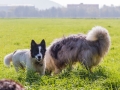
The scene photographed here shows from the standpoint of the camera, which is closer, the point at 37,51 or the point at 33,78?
the point at 33,78

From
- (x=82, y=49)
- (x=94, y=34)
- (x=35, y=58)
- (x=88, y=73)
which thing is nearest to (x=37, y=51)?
(x=35, y=58)

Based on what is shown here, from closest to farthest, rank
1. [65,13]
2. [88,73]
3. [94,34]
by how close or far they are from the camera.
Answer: [88,73]
[94,34]
[65,13]

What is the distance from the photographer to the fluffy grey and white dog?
8.84 m

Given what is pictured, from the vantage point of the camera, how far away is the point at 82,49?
884 centimetres

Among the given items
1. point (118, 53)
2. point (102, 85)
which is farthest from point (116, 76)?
point (118, 53)

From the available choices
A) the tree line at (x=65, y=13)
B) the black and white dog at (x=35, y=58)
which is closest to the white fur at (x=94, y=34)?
the black and white dog at (x=35, y=58)

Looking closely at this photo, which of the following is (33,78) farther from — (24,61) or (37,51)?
(24,61)

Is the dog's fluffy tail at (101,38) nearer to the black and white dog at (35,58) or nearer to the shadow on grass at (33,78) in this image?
the black and white dog at (35,58)

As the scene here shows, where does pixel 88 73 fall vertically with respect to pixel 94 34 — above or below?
below

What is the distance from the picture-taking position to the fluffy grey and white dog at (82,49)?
8.84m

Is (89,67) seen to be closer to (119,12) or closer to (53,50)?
(53,50)

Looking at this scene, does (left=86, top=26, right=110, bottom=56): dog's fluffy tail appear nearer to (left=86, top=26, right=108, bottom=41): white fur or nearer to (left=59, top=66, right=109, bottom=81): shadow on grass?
(left=86, top=26, right=108, bottom=41): white fur

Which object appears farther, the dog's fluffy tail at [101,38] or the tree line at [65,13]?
the tree line at [65,13]

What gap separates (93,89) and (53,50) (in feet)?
7.75
